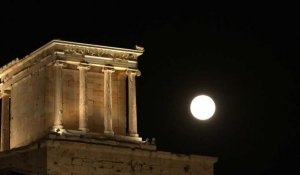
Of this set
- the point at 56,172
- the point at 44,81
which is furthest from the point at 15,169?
the point at 44,81

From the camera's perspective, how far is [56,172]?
34531 millimetres

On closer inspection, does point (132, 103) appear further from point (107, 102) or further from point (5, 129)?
point (5, 129)

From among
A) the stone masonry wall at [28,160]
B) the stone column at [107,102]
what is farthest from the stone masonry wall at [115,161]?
the stone column at [107,102]

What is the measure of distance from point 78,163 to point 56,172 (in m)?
0.95

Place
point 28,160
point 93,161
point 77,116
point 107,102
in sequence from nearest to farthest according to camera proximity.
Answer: point 28,160, point 93,161, point 77,116, point 107,102

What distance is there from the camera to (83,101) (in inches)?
1444

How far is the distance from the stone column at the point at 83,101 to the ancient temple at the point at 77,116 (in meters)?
0.03

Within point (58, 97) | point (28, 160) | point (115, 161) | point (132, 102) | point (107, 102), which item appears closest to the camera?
point (28, 160)

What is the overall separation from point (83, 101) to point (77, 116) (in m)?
0.60

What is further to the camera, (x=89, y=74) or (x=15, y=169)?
(x=89, y=74)

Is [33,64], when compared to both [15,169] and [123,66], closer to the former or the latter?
[123,66]

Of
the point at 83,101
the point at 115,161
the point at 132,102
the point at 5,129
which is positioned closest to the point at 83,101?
the point at 83,101

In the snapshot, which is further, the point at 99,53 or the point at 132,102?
the point at 132,102

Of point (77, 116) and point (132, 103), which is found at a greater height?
point (132, 103)
